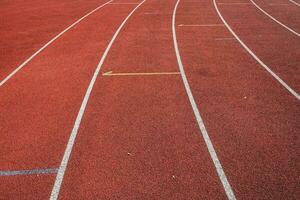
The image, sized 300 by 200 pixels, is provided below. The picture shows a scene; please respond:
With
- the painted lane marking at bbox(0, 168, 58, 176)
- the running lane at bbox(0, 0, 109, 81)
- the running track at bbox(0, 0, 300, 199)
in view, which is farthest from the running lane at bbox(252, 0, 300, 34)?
the painted lane marking at bbox(0, 168, 58, 176)

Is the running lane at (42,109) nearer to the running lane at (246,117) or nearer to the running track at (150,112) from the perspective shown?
the running track at (150,112)

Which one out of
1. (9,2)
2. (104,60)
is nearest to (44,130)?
(104,60)

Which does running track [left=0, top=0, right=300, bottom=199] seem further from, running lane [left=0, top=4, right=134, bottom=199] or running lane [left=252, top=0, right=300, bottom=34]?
running lane [left=252, top=0, right=300, bottom=34]

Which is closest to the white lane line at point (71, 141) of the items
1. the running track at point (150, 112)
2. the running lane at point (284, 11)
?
the running track at point (150, 112)

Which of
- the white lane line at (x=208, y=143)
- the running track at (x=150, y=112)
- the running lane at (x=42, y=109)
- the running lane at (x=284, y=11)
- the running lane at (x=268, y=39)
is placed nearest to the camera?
the white lane line at (x=208, y=143)

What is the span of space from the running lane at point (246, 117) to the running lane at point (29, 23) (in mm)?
4734

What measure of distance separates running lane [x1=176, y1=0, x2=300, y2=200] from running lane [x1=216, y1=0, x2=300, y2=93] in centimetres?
45

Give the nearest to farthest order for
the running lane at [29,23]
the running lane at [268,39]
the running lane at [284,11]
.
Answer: the running lane at [268,39], the running lane at [29,23], the running lane at [284,11]

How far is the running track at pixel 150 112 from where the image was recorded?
5285mm

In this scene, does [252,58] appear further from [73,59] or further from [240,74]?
[73,59]

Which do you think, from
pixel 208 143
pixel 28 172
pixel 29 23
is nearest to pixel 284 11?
pixel 29 23

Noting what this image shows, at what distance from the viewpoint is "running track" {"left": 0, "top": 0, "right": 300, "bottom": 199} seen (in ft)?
17.3

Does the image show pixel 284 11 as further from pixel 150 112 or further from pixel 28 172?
pixel 28 172

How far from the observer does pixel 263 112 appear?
23.9 ft
